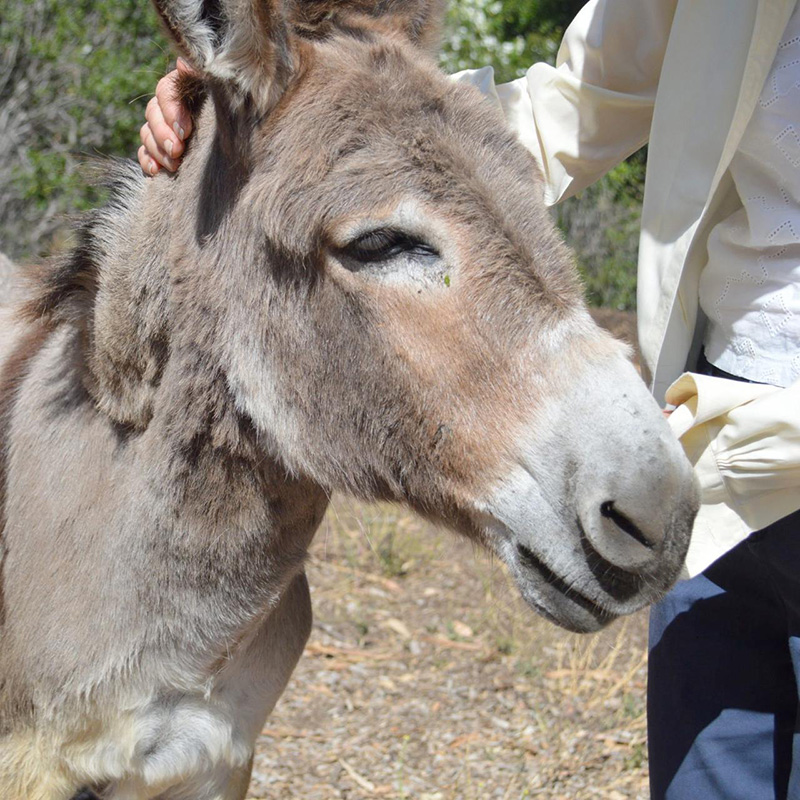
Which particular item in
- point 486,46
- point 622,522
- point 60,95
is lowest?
point 486,46

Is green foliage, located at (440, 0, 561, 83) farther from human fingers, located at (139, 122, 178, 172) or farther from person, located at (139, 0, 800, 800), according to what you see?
human fingers, located at (139, 122, 178, 172)

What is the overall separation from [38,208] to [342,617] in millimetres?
3311

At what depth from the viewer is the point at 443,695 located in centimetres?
422

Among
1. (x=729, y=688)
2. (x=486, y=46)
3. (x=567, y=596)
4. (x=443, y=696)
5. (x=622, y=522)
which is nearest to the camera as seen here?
(x=622, y=522)

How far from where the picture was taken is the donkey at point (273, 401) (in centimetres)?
169

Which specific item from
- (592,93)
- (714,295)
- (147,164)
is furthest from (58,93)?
(714,295)

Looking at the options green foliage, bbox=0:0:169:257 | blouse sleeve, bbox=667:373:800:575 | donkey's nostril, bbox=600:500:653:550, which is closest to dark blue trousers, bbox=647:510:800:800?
blouse sleeve, bbox=667:373:800:575

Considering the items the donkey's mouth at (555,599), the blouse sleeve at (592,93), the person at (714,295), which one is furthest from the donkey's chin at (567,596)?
the blouse sleeve at (592,93)

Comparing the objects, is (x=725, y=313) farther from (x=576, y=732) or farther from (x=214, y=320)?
(x=576, y=732)

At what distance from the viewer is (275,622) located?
236 centimetres

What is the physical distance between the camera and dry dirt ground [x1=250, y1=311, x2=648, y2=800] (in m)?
3.67

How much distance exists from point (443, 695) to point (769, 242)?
2.88m

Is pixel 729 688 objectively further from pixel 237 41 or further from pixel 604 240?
pixel 604 240

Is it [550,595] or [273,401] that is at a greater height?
[273,401]
